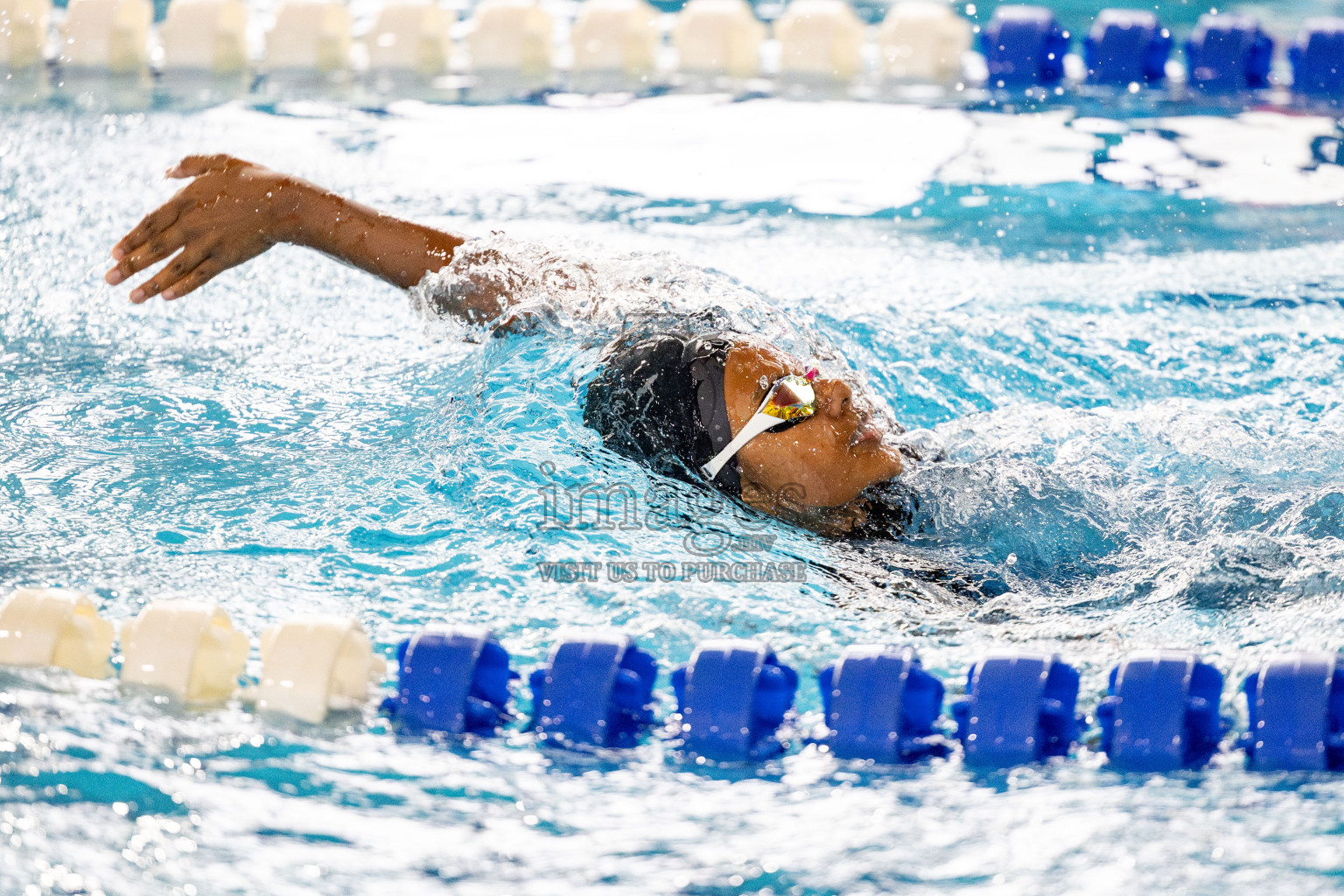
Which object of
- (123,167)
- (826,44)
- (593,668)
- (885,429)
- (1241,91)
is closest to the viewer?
(593,668)

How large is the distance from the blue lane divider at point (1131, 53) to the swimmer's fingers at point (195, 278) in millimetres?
4030

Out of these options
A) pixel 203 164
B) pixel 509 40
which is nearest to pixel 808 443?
pixel 203 164

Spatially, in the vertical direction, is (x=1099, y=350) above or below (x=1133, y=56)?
below

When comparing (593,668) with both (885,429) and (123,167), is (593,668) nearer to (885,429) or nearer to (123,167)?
(885,429)

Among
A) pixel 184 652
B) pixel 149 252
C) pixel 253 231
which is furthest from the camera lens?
pixel 253 231

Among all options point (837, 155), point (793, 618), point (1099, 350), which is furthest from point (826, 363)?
point (837, 155)

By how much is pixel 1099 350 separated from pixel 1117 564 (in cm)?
124

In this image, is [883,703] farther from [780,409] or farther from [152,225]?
[152,225]

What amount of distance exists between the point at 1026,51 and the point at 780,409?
3718 millimetres

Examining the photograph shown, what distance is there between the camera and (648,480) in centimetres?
254

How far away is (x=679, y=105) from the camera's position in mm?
5371

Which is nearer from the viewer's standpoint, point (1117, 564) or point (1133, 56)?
point (1117, 564)

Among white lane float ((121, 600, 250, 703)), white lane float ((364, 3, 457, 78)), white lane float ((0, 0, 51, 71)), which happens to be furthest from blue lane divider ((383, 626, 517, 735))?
white lane float ((0, 0, 51, 71))

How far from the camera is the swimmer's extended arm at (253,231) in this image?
249 centimetres
